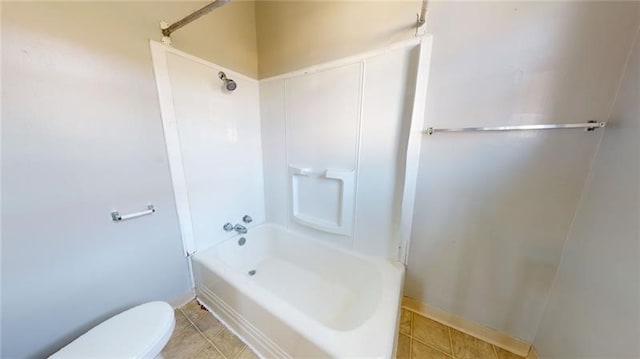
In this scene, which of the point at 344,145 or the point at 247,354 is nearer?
the point at 247,354

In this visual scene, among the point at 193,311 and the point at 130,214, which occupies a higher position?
the point at 130,214

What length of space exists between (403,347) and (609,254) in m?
1.11

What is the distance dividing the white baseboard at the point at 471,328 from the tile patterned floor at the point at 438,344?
0.03 meters

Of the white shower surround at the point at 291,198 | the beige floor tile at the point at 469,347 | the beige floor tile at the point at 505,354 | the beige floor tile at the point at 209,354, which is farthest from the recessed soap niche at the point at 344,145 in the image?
the beige floor tile at the point at 209,354

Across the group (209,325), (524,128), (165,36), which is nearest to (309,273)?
(209,325)

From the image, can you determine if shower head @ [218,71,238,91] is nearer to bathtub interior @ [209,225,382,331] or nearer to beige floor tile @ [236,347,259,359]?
bathtub interior @ [209,225,382,331]

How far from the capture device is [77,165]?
103 centimetres

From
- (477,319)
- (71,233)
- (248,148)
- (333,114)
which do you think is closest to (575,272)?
(477,319)

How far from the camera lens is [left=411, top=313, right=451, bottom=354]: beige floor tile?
128 cm

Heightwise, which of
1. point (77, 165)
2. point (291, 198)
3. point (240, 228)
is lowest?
point (240, 228)

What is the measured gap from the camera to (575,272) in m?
0.98

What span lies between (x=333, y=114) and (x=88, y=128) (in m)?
1.45

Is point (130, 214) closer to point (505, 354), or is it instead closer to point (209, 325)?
point (209, 325)

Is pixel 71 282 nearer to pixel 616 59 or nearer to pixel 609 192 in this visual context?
pixel 609 192
